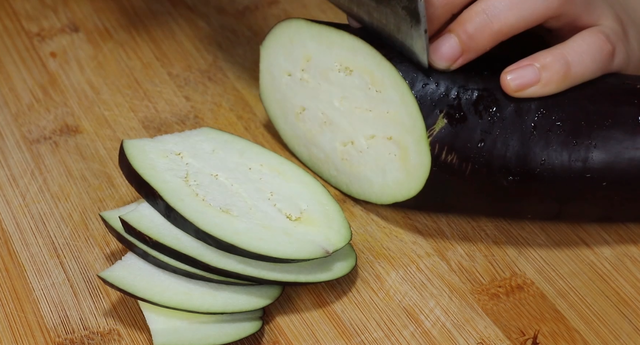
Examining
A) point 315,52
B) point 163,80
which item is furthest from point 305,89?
point 163,80

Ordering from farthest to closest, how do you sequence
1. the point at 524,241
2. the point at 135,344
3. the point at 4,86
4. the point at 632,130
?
the point at 4,86 < the point at 524,241 < the point at 632,130 < the point at 135,344

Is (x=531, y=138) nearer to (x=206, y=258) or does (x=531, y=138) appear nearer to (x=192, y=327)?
(x=206, y=258)

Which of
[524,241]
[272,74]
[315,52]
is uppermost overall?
[315,52]

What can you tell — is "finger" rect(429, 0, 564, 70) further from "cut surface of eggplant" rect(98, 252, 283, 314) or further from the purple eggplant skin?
"cut surface of eggplant" rect(98, 252, 283, 314)

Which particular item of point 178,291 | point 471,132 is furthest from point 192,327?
point 471,132

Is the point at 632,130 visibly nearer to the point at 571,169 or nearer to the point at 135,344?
the point at 571,169

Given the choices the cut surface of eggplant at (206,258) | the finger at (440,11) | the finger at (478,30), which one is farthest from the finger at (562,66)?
the cut surface of eggplant at (206,258)
